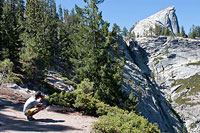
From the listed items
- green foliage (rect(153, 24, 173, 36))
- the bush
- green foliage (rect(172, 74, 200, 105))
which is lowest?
green foliage (rect(172, 74, 200, 105))

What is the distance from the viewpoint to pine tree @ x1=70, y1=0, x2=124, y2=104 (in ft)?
49.6

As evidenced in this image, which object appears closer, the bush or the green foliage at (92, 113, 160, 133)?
the green foliage at (92, 113, 160, 133)

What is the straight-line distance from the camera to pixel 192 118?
8969 cm

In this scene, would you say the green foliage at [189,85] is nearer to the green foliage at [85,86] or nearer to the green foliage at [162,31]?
the green foliage at [162,31]

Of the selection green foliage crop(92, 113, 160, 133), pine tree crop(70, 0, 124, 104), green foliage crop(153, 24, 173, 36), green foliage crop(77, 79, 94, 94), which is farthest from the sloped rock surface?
green foliage crop(92, 113, 160, 133)

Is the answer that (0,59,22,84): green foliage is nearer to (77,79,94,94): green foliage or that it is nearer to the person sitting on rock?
(77,79,94,94): green foliage

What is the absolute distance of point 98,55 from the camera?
50.6 ft

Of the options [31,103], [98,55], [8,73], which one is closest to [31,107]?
[31,103]

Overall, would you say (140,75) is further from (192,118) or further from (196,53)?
(196,53)

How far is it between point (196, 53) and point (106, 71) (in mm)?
122403

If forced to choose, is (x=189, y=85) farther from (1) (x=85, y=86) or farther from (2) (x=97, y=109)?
(2) (x=97, y=109)

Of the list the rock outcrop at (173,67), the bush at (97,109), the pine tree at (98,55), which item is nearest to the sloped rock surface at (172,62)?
the rock outcrop at (173,67)

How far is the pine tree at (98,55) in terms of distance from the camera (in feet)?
49.6

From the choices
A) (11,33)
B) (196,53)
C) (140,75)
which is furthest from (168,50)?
(11,33)
